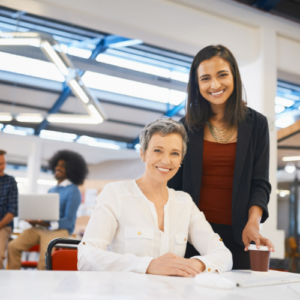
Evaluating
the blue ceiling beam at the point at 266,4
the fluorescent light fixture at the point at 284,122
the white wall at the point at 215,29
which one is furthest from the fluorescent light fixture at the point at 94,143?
the blue ceiling beam at the point at 266,4

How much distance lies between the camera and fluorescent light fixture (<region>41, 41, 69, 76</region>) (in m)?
4.03

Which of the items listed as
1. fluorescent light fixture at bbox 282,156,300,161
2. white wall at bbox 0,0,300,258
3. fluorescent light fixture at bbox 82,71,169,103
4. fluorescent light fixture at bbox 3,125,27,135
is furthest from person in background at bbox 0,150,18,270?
fluorescent light fixture at bbox 3,125,27,135

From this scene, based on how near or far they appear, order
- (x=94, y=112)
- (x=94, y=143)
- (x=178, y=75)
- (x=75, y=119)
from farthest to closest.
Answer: (x=94, y=143)
(x=178, y=75)
(x=75, y=119)
(x=94, y=112)

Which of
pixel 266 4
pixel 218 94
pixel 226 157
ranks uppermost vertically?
pixel 266 4

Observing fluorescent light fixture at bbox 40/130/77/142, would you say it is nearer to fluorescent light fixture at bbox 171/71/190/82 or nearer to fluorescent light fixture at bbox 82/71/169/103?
fluorescent light fixture at bbox 82/71/169/103

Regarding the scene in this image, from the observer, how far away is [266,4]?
13.3 ft

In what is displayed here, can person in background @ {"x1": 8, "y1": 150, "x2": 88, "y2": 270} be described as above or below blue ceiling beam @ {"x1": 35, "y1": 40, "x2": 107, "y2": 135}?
below

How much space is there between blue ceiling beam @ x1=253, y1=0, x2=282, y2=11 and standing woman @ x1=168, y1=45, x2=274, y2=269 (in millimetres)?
2792

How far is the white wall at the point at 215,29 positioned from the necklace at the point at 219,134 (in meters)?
2.25

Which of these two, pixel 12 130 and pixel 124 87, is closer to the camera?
pixel 124 87

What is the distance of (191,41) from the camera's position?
389 centimetres

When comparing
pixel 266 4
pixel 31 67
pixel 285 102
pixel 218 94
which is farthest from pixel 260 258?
pixel 31 67

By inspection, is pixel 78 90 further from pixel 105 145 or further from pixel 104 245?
pixel 105 145

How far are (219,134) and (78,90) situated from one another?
3.70 m
